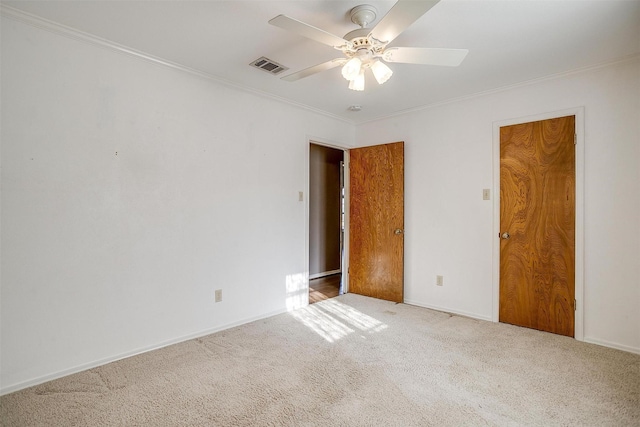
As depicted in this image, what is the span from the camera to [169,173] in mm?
2816

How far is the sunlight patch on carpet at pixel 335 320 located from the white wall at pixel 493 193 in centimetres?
88

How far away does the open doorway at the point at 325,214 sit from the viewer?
5676 millimetres

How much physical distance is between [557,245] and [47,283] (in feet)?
13.8

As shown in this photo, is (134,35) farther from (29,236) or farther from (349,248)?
(349,248)

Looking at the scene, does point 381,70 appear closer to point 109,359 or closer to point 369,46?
point 369,46

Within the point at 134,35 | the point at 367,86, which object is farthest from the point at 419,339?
the point at 134,35

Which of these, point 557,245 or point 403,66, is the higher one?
point 403,66

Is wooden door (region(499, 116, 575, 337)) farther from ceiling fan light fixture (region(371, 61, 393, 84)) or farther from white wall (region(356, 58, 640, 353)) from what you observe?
ceiling fan light fixture (region(371, 61, 393, 84))

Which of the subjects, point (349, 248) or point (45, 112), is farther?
point (349, 248)

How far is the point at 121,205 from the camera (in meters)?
2.54

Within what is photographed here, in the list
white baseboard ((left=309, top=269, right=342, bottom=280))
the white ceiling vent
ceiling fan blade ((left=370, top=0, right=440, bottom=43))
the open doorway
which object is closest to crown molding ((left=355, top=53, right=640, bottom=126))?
the open doorway

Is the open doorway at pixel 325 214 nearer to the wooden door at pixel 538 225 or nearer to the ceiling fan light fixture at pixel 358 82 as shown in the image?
the wooden door at pixel 538 225

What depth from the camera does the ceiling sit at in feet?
6.59

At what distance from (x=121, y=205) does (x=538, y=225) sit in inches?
148
